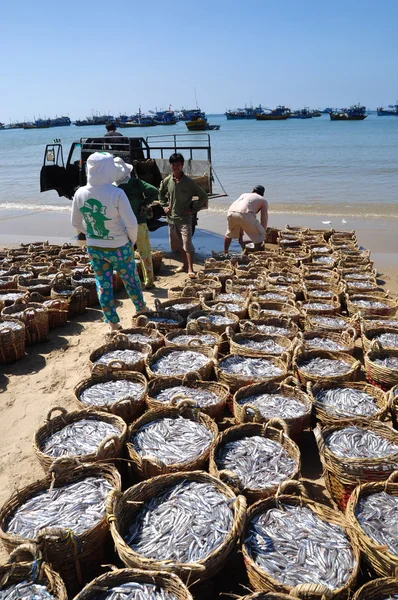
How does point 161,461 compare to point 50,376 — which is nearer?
point 161,461

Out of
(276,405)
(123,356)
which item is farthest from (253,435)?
(123,356)

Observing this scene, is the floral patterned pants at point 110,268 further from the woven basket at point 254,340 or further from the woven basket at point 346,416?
the woven basket at point 346,416

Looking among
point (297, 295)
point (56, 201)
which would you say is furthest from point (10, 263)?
point (56, 201)

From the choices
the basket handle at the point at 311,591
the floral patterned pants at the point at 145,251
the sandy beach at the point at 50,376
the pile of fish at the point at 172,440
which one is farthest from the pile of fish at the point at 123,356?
the floral patterned pants at the point at 145,251

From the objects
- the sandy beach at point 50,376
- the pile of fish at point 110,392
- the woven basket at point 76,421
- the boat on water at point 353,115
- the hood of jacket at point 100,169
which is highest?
the boat on water at point 353,115

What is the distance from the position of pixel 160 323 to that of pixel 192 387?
1556 millimetres

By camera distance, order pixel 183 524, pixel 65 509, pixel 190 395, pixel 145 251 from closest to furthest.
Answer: pixel 183 524, pixel 65 509, pixel 190 395, pixel 145 251

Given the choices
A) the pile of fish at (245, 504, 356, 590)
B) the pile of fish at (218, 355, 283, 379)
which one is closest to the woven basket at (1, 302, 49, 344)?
the pile of fish at (218, 355, 283, 379)

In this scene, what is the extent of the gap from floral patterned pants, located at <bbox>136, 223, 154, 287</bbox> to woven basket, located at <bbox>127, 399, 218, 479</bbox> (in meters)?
4.31

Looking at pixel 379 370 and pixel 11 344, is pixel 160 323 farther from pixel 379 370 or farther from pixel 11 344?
pixel 379 370

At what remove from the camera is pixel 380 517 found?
2.61m

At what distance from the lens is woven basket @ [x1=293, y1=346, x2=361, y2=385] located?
4113mm

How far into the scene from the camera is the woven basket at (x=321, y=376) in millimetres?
4113

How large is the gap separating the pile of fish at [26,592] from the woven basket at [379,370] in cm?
331
